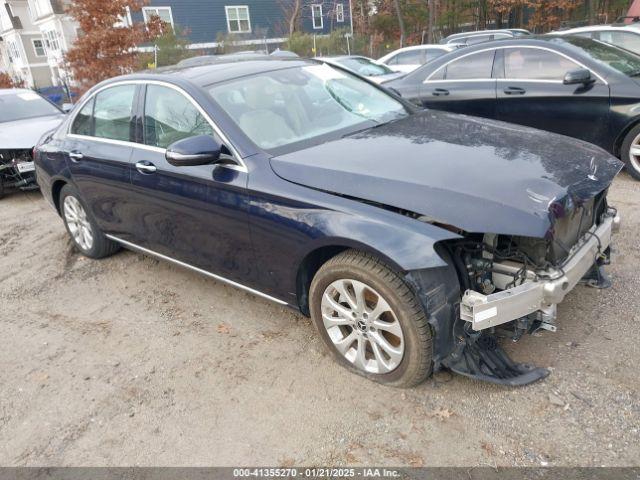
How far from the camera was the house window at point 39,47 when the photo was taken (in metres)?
40.1

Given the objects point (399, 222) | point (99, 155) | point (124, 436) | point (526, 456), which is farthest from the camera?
point (99, 155)

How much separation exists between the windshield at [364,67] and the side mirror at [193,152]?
9.24m

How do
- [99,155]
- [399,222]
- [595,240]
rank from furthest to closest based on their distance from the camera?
[99,155], [595,240], [399,222]

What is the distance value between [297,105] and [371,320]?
1656 mm

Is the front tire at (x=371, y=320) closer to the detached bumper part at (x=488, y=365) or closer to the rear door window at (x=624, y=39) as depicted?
the detached bumper part at (x=488, y=365)

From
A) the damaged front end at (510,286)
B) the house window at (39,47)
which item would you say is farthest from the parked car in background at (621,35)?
the house window at (39,47)

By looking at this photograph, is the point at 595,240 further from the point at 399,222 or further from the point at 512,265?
the point at 399,222

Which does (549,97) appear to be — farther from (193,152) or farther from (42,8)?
(42,8)

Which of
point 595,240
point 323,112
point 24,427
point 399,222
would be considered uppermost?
point 323,112

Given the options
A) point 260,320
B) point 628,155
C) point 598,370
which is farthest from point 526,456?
point 628,155

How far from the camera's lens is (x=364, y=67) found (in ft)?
40.3

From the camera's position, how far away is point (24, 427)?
3.09m

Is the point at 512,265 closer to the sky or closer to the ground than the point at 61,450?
closer to the sky

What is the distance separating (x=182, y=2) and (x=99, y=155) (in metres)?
29.6
